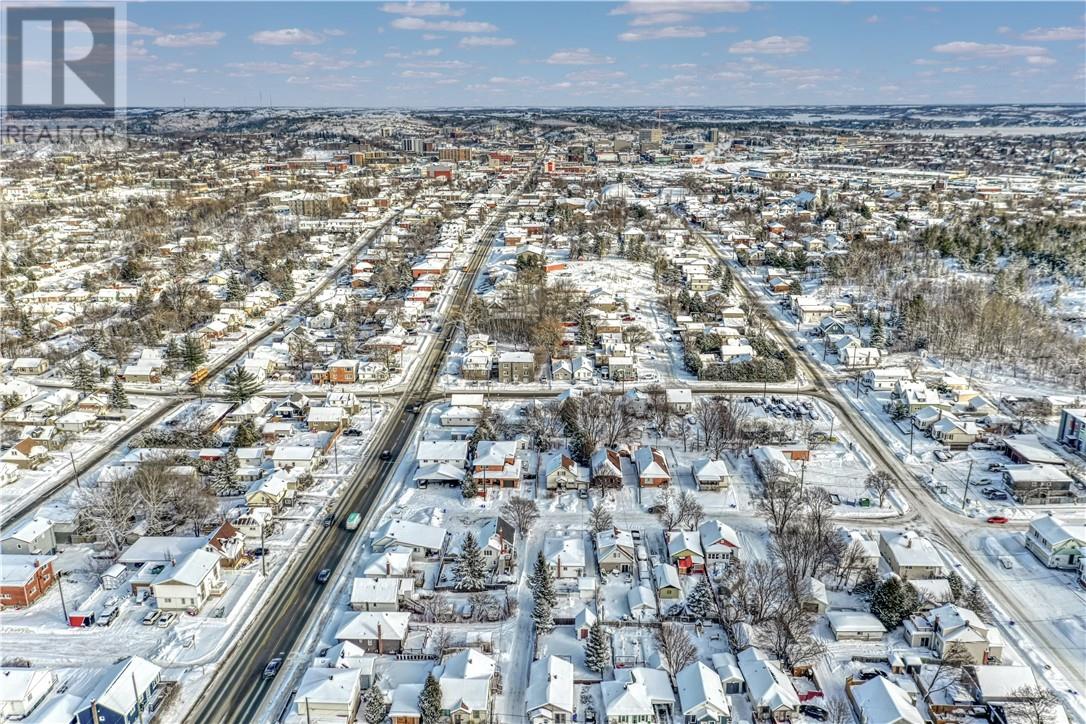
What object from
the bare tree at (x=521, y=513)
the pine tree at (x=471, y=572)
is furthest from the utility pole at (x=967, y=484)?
the pine tree at (x=471, y=572)

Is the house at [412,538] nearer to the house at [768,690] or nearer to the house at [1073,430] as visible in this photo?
the house at [768,690]

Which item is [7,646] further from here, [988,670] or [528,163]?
[528,163]

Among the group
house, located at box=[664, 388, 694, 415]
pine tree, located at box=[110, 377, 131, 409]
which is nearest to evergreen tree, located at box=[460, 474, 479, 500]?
house, located at box=[664, 388, 694, 415]

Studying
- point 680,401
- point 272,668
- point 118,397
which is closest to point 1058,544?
point 680,401

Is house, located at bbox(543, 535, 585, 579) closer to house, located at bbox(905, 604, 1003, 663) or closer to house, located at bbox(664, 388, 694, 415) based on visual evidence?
house, located at bbox(905, 604, 1003, 663)

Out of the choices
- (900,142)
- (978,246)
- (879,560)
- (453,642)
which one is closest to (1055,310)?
(978,246)

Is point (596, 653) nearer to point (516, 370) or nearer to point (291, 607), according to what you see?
point (291, 607)
